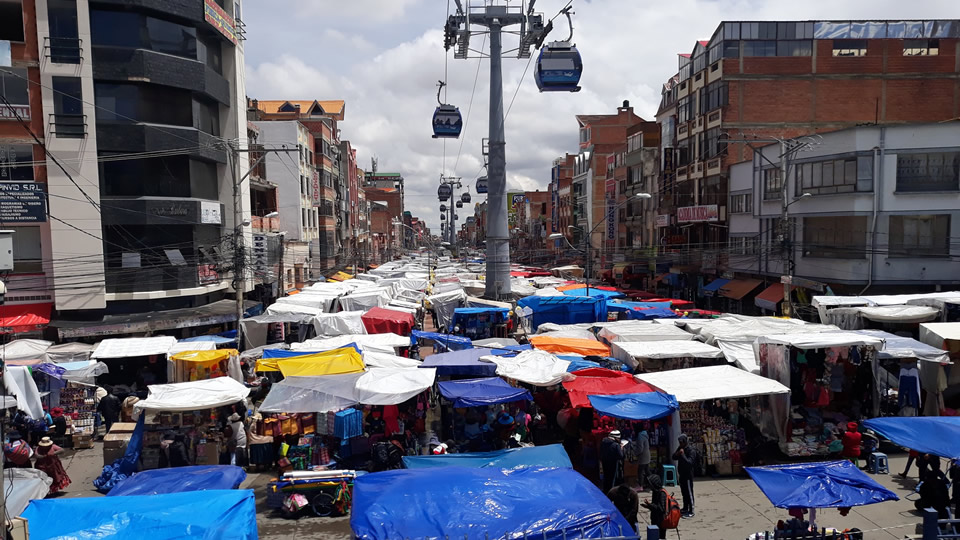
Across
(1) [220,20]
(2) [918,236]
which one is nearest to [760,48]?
(2) [918,236]

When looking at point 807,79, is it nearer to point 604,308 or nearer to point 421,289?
point 604,308

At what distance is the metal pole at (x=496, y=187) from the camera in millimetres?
34969

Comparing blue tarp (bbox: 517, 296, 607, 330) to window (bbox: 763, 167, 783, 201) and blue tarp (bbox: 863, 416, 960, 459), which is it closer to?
window (bbox: 763, 167, 783, 201)

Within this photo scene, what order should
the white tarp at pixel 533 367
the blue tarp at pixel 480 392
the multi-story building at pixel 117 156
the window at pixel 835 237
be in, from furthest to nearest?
the window at pixel 835 237 → the multi-story building at pixel 117 156 → the white tarp at pixel 533 367 → the blue tarp at pixel 480 392

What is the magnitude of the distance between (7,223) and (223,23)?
13.6 meters

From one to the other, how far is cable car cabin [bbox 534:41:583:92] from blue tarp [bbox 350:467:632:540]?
2066cm

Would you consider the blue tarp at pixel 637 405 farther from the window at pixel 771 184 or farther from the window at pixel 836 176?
the window at pixel 771 184

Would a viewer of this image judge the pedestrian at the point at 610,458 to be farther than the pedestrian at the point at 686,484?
Yes

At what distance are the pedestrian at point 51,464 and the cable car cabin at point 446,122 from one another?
25888mm

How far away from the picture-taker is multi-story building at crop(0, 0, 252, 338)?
27266 millimetres

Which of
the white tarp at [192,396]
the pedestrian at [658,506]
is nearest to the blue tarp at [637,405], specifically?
the pedestrian at [658,506]

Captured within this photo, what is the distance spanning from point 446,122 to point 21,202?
19694mm

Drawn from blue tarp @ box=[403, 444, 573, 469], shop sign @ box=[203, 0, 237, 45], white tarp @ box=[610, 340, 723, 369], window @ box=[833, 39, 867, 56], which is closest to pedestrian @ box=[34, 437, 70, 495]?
blue tarp @ box=[403, 444, 573, 469]

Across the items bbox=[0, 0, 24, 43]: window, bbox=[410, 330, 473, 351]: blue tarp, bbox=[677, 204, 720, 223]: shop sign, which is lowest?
bbox=[410, 330, 473, 351]: blue tarp
